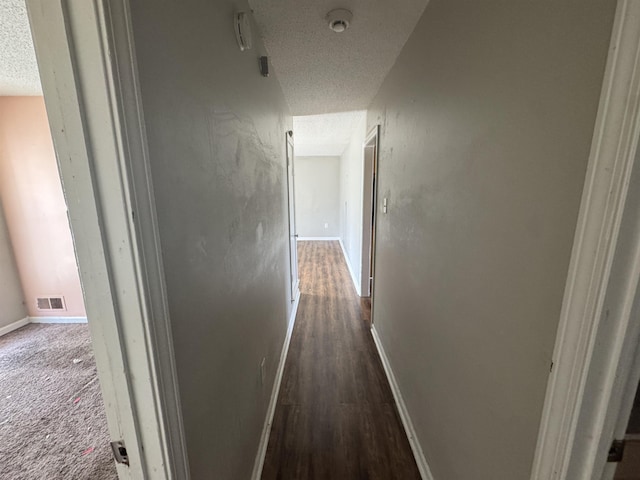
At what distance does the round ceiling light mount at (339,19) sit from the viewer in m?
1.33

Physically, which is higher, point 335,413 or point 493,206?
point 493,206

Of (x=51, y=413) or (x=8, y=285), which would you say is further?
(x=8, y=285)

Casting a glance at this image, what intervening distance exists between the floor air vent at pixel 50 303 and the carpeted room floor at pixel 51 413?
41 cm

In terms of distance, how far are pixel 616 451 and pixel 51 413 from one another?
9.58ft

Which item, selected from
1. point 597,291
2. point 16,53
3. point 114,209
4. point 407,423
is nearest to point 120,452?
point 114,209

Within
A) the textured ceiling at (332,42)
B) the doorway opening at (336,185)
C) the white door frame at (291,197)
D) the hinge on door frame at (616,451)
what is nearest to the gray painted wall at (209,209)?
the textured ceiling at (332,42)

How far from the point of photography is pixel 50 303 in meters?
3.08

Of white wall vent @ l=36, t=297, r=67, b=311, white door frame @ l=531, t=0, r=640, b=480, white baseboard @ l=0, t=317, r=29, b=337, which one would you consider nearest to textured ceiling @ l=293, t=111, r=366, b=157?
white door frame @ l=531, t=0, r=640, b=480

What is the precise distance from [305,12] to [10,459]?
2.99m

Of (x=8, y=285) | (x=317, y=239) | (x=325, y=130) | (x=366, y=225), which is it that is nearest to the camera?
(x=8, y=285)

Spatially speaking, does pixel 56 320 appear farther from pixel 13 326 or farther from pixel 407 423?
pixel 407 423

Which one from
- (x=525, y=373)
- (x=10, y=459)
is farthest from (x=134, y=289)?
(x=10, y=459)

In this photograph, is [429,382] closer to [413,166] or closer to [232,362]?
[232,362]

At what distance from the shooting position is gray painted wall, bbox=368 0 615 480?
600 millimetres
